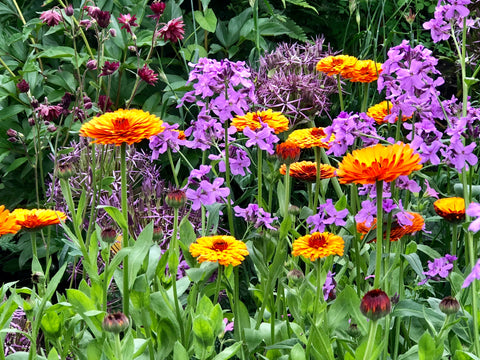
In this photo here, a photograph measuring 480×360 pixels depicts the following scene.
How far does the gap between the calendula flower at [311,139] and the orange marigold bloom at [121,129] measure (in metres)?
0.35

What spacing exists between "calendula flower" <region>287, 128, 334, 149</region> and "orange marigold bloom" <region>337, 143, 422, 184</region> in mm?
306

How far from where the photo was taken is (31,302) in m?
1.19

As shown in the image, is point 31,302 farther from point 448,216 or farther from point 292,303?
point 448,216

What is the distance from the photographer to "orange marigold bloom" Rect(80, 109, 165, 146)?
1066 mm

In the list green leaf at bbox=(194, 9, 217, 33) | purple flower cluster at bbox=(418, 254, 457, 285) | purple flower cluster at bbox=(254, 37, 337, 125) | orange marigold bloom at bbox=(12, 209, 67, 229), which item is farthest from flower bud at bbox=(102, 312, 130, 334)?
green leaf at bbox=(194, 9, 217, 33)

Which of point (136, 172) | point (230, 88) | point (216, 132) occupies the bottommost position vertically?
point (136, 172)

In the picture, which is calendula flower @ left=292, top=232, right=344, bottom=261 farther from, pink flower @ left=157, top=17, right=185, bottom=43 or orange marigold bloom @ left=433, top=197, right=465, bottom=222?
pink flower @ left=157, top=17, right=185, bottom=43

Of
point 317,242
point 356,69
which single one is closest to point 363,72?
point 356,69

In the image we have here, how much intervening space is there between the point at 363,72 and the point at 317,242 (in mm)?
597

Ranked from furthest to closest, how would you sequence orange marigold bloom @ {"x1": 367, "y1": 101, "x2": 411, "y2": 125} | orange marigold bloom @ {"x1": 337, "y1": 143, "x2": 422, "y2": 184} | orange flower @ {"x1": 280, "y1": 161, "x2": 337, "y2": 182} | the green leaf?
the green leaf
orange marigold bloom @ {"x1": 367, "y1": 101, "x2": 411, "y2": 125}
orange flower @ {"x1": 280, "y1": 161, "x2": 337, "y2": 182}
orange marigold bloom @ {"x1": 337, "y1": 143, "x2": 422, "y2": 184}

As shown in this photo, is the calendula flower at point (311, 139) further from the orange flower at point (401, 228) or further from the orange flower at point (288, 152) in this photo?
the orange flower at point (401, 228)

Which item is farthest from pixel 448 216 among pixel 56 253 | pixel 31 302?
pixel 56 253

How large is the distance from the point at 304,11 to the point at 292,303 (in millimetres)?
2199

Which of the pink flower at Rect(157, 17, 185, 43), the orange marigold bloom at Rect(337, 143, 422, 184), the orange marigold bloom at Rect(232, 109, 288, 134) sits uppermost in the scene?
the pink flower at Rect(157, 17, 185, 43)
